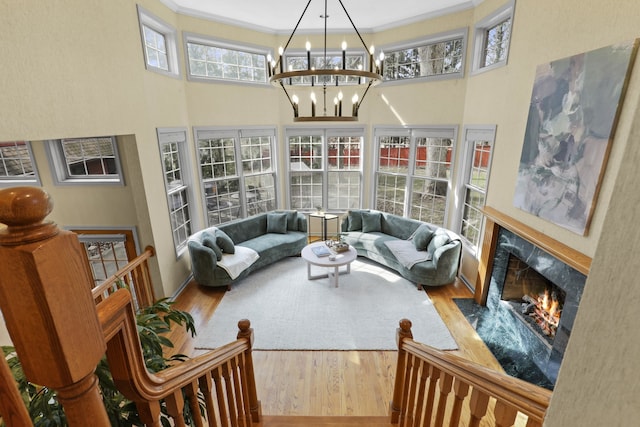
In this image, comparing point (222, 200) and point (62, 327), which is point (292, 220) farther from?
point (62, 327)

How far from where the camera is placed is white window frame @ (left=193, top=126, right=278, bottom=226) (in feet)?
16.5

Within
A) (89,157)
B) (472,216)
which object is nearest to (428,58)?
(472,216)

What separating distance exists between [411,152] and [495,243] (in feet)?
7.45

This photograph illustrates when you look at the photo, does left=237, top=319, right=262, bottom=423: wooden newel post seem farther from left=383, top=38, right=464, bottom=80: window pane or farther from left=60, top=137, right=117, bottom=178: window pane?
left=383, top=38, right=464, bottom=80: window pane

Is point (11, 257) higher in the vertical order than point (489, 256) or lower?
higher

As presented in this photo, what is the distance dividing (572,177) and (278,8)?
4.32 metres

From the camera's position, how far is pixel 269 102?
571cm

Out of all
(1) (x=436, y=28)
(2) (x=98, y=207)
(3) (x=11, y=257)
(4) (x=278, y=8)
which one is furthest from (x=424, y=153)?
(3) (x=11, y=257)

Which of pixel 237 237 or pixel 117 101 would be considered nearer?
pixel 117 101

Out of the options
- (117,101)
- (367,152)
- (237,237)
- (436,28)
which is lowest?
(237,237)

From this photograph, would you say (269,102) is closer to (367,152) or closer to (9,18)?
(367,152)

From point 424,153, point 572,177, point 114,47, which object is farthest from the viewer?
point 424,153

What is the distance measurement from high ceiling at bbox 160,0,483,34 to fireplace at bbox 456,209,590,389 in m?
3.23

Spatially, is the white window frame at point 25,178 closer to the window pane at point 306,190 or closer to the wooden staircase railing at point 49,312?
the window pane at point 306,190
